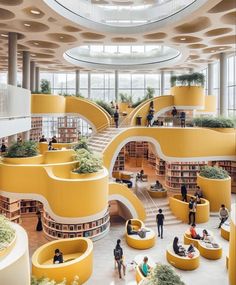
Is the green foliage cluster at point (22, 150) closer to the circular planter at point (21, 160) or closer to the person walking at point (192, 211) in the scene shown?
the circular planter at point (21, 160)

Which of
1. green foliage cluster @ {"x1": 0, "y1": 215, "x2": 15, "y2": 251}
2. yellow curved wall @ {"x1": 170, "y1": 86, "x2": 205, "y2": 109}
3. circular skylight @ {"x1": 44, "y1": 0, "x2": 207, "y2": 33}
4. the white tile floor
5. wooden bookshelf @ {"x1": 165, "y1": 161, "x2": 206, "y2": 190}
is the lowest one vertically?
the white tile floor

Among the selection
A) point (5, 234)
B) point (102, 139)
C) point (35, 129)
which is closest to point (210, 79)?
point (102, 139)

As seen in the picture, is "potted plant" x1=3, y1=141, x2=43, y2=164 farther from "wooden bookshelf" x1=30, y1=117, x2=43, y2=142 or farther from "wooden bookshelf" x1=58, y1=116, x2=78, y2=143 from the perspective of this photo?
"wooden bookshelf" x1=58, y1=116, x2=78, y2=143

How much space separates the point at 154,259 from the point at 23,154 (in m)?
7.82

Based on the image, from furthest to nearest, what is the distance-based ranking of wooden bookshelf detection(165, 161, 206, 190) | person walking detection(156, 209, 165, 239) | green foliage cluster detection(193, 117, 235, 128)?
1. wooden bookshelf detection(165, 161, 206, 190)
2. green foliage cluster detection(193, 117, 235, 128)
3. person walking detection(156, 209, 165, 239)

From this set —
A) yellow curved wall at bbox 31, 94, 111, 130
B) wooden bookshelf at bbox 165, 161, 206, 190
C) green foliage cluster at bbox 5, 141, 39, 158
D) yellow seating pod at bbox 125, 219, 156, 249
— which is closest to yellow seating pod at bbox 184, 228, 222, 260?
yellow seating pod at bbox 125, 219, 156, 249

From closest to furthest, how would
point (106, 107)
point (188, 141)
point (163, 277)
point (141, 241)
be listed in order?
point (163, 277)
point (141, 241)
point (188, 141)
point (106, 107)

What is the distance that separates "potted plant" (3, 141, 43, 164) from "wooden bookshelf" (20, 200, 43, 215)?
3.55m

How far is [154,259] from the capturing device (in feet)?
39.8

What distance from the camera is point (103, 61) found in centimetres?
3052

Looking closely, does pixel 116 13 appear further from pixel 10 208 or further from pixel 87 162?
pixel 10 208

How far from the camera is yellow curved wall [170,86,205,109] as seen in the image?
23.1 metres

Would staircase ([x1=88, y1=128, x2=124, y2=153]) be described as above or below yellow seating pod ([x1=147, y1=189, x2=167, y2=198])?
above

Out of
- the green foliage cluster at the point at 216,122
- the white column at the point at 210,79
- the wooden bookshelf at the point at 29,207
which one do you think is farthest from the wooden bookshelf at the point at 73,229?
the white column at the point at 210,79
